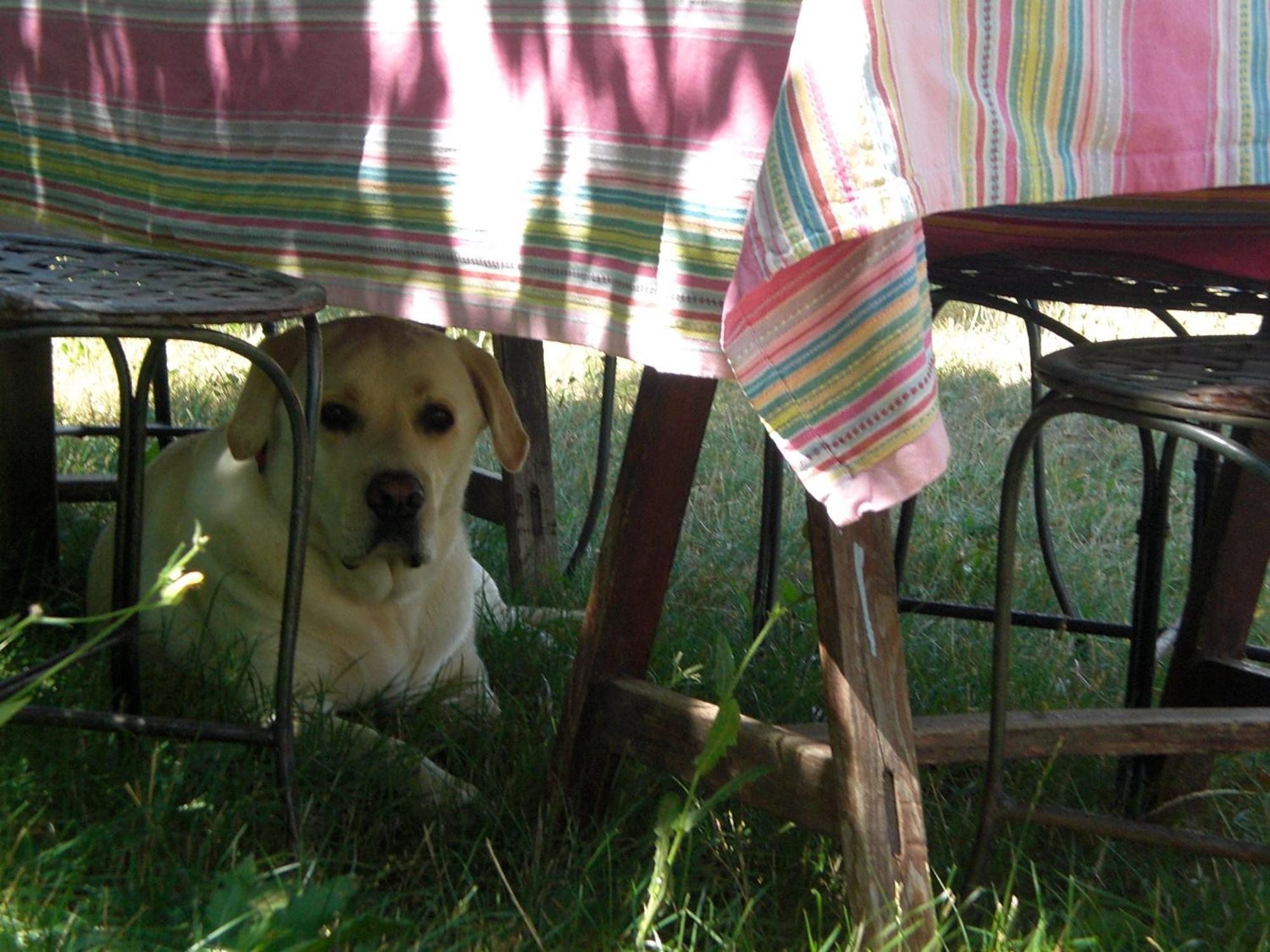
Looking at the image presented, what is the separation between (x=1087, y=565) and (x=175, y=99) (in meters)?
2.68

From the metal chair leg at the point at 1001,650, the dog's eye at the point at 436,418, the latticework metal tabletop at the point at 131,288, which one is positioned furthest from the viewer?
the dog's eye at the point at 436,418

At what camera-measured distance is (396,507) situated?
7.35 ft

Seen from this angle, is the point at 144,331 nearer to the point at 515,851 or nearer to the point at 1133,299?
the point at 515,851

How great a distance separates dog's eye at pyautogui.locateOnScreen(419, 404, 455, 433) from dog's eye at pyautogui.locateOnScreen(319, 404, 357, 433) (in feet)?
0.38

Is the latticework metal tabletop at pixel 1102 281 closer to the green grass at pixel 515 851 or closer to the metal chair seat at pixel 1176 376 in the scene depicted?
the metal chair seat at pixel 1176 376

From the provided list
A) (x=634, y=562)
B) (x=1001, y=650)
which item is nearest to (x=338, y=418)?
(x=634, y=562)

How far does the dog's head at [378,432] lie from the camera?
223cm

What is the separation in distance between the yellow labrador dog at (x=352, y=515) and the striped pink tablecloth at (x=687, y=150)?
509 mm

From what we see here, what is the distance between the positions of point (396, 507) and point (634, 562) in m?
0.54

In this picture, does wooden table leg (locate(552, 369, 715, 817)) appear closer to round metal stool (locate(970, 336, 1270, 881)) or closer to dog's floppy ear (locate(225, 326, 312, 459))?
round metal stool (locate(970, 336, 1270, 881))

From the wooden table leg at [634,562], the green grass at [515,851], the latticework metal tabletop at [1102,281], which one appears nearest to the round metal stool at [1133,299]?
the latticework metal tabletop at [1102,281]

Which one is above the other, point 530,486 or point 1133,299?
point 1133,299

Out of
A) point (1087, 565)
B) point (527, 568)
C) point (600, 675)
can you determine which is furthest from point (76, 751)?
point (1087, 565)

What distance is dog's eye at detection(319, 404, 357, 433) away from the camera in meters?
2.30
